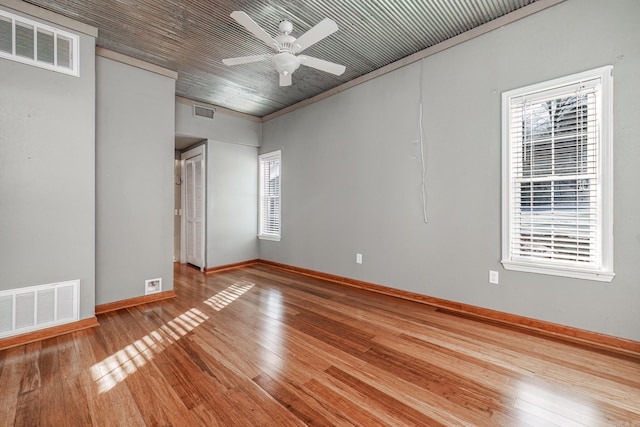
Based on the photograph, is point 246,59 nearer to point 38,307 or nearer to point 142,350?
point 142,350

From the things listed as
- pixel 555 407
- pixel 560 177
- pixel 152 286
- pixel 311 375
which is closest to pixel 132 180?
pixel 152 286

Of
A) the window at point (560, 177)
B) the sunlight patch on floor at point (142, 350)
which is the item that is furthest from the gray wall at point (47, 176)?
the window at point (560, 177)

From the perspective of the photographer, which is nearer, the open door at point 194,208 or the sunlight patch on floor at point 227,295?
the sunlight patch on floor at point 227,295

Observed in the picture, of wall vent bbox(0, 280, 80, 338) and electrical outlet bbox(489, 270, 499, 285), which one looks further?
electrical outlet bbox(489, 270, 499, 285)

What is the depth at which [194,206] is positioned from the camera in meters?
5.60

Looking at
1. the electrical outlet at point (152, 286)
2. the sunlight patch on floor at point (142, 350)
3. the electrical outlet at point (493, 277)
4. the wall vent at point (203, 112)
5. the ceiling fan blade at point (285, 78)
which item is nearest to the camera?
the sunlight patch on floor at point (142, 350)

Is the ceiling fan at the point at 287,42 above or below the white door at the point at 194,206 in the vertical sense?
above

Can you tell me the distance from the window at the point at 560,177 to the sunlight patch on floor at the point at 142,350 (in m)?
3.27

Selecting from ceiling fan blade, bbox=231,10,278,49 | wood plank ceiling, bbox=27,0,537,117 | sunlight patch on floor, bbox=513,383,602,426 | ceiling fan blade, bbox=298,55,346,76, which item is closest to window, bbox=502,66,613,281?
wood plank ceiling, bbox=27,0,537,117

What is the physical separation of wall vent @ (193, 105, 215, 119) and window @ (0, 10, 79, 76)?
213 cm

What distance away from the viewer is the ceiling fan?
2163 mm

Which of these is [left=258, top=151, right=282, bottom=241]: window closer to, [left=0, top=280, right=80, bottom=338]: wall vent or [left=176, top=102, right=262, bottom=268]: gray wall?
[left=176, top=102, right=262, bottom=268]: gray wall

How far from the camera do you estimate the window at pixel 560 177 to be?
237 centimetres

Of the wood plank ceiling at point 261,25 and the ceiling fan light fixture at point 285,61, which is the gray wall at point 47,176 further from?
the ceiling fan light fixture at point 285,61
